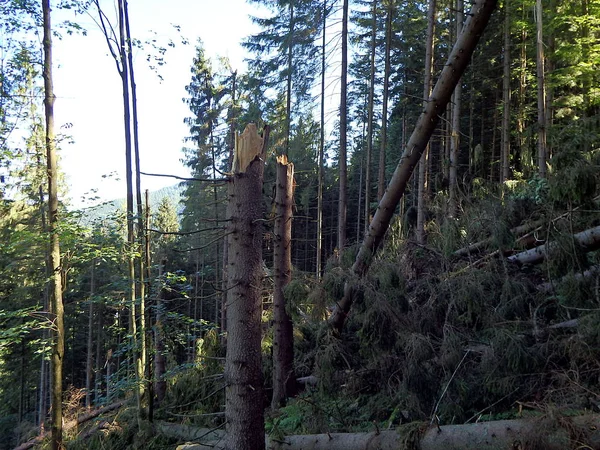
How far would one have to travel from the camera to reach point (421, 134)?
16.2 feet

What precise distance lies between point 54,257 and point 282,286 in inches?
147

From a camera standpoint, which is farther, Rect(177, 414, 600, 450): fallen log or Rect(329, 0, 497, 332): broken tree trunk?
Rect(329, 0, 497, 332): broken tree trunk

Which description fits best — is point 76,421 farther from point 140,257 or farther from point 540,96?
point 540,96

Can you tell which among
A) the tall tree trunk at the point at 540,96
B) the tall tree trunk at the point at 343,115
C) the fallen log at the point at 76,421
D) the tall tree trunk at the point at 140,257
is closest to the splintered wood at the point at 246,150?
the tall tree trunk at the point at 140,257

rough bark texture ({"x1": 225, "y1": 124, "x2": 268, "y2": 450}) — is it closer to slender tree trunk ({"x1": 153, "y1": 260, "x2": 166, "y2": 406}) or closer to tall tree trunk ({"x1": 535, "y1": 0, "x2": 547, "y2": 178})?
slender tree trunk ({"x1": 153, "y1": 260, "x2": 166, "y2": 406})

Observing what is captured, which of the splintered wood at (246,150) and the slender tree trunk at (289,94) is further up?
the slender tree trunk at (289,94)

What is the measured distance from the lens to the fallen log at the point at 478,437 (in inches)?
123

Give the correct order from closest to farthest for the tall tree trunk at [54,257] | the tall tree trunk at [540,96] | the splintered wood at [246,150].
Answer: the splintered wood at [246,150] < the tall tree trunk at [54,257] < the tall tree trunk at [540,96]

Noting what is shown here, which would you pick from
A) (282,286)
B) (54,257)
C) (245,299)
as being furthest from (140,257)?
(245,299)

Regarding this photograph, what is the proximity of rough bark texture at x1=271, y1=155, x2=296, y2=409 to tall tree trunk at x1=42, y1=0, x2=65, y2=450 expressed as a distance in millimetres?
3453

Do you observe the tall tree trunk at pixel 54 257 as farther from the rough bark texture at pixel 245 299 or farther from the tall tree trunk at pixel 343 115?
the tall tree trunk at pixel 343 115

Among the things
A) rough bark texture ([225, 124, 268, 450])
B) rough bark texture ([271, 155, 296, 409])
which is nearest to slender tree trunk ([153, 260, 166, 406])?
rough bark texture ([271, 155, 296, 409])

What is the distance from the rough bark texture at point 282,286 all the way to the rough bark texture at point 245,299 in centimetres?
270

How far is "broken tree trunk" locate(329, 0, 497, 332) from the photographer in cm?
431
